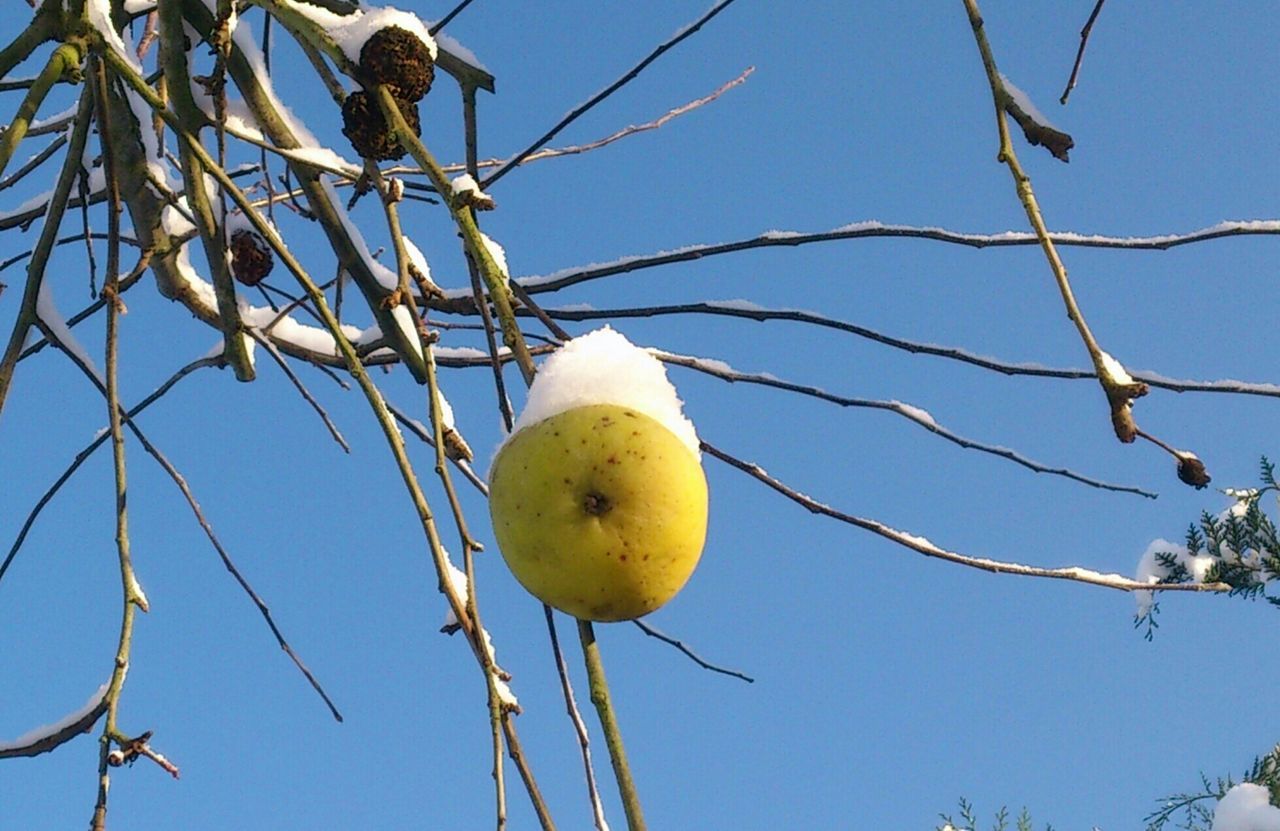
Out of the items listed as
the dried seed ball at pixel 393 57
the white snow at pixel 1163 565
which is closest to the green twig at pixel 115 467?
the dried seed ball at pixel 393 57

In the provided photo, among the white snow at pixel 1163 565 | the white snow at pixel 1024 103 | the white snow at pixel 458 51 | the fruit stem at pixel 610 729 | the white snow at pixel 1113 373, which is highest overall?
the white snow at pixel 1163 565

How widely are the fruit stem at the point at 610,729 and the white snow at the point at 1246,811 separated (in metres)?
4.00

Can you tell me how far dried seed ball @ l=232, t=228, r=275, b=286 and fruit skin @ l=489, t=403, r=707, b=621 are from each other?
3.56 ft

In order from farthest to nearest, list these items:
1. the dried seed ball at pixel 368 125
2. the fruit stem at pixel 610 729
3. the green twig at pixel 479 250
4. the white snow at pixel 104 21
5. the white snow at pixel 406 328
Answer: the white snow at pixel 104 21, the white snow at pixel 406 328, the dried seed ball at pixel 368 125, the green twig at pixel 479 250, the fruit stem at pixel 610 729

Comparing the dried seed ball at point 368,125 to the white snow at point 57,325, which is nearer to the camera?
the dried seed ball at point 368,125

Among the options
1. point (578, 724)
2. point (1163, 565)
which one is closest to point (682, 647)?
point (578, 724)

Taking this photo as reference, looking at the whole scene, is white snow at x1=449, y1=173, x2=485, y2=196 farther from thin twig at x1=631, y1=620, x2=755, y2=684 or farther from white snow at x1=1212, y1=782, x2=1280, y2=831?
white snow at x1=1212, y1=782, x2=1280, y2=831

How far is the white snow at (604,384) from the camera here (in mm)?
888

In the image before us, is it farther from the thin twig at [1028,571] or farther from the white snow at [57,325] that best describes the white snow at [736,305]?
the white snow at [57,325]

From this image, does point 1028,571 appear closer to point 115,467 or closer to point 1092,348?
point 1092,348

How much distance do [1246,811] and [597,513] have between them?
406 cm

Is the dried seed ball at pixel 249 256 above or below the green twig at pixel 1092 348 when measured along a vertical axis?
above

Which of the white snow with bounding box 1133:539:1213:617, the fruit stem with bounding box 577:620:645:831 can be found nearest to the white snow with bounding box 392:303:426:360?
the fruit stem with bounding box 577:620:645:831

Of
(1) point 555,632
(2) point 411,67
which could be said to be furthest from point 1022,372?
(2) point 411,67
